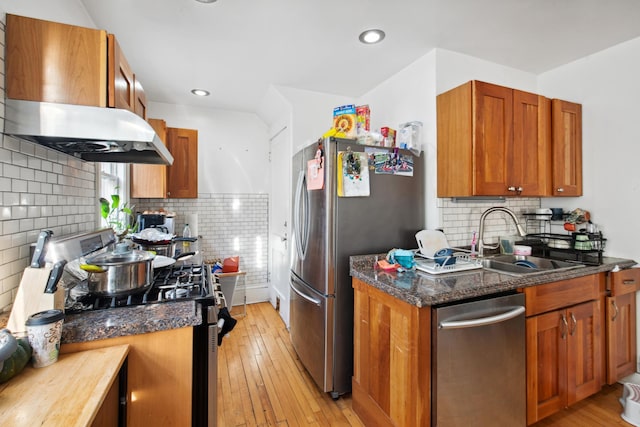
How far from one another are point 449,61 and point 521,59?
0.69m

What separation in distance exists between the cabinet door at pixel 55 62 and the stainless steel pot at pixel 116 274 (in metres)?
0.66

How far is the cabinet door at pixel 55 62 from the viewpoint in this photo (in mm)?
1082

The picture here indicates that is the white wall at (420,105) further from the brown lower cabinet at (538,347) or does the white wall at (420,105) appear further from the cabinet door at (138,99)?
the cabinet door at (138,99)

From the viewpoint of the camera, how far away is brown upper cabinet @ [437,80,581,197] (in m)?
1.91

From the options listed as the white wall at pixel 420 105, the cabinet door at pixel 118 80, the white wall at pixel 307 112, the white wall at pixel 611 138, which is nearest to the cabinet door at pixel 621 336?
the white wall at pixel 611 138

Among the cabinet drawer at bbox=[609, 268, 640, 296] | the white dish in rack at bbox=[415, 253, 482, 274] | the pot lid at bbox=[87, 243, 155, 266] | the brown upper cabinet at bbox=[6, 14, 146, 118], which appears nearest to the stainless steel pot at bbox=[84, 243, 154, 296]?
the pot lid at bbox=[87, 243, 155, 266]

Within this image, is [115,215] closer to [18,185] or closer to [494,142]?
[18,185]

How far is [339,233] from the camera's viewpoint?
188 cm

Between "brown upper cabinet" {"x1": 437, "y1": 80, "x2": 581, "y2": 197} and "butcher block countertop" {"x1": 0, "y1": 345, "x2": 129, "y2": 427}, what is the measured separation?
2.07 m

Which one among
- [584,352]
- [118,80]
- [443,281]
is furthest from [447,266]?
[118,80]

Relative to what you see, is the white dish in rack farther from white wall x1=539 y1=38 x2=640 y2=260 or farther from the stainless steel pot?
the stainless steel pot

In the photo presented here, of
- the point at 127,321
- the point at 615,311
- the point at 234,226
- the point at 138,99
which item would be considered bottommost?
the point at 615,311

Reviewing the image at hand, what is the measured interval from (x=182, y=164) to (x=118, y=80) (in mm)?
1929

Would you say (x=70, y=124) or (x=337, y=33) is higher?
(x=337, y=33)
